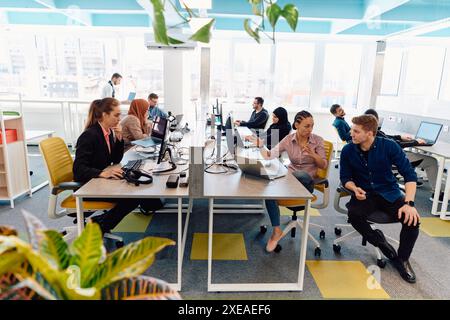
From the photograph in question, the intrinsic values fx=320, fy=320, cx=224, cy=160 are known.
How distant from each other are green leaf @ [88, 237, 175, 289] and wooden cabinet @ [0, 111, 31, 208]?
347cm

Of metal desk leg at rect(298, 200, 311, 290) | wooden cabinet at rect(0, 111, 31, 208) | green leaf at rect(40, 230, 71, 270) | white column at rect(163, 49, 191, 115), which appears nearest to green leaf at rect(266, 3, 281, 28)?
green leaf at rect(40, 230, 71, 270)

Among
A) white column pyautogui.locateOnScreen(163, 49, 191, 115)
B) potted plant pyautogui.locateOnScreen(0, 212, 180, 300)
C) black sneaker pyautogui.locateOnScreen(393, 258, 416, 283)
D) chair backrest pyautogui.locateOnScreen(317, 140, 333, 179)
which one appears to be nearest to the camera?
potted plant pyautogui.locateOnScreen(0, 212, 180, 300)

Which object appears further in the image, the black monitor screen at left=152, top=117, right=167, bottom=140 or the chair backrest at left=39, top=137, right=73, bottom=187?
the black monitor screen at left=152, top=117, right=167, bottom=140

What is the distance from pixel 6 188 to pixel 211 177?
2770mm

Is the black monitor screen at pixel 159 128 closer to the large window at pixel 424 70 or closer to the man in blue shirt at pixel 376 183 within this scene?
the man in blue shirt at pixel 376 183

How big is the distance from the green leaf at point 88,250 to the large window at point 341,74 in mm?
7504

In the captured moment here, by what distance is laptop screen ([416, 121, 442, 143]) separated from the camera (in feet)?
14.0

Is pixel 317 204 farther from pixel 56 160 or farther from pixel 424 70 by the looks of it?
pixel 424 70

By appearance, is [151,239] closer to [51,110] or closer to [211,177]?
[211,177]

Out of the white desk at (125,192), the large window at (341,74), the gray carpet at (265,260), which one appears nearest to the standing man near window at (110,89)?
the gray carpet at (265,260)

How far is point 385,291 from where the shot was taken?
232cm

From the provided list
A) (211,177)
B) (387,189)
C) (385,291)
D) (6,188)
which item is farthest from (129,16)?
(385,291)

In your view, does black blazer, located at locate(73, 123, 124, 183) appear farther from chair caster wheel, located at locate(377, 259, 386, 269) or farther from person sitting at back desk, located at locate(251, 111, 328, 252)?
chair caster wheel, located at locate(377, 259, 386, 269)

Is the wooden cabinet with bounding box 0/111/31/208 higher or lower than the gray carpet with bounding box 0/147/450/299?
higher
